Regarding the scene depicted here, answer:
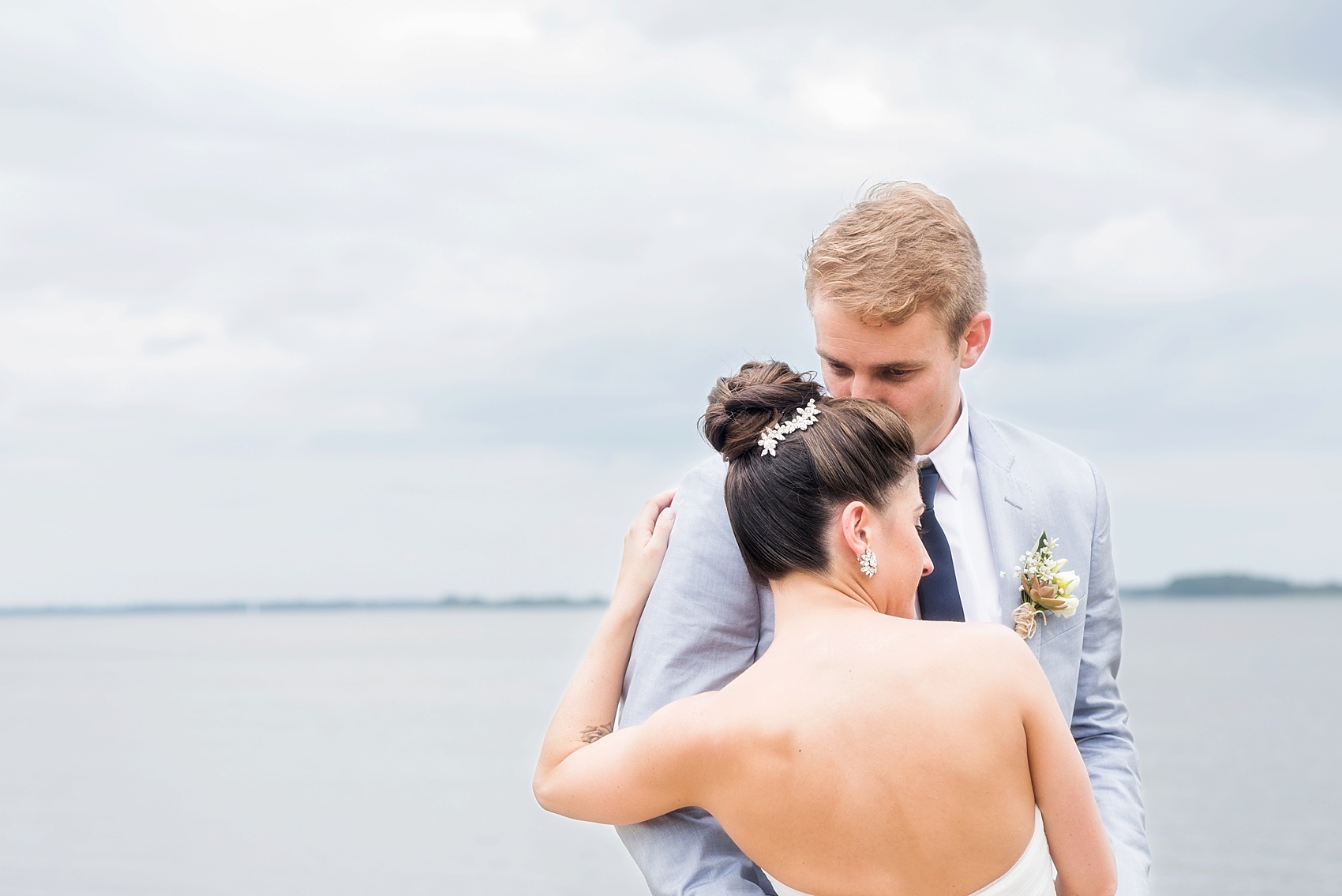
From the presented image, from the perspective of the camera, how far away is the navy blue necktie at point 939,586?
329 centimetres

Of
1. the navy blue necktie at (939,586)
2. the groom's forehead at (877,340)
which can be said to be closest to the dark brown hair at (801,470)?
the groom's forehead at (877,340)

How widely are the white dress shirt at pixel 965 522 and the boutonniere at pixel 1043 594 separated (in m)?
0.08

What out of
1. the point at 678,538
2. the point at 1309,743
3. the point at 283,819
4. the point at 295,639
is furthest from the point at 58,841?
the point at 295,639

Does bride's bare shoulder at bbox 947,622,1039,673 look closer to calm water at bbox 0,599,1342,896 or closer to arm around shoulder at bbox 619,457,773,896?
arm around shoulder at bbox 619,457,773,896

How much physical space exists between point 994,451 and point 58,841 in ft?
75.0

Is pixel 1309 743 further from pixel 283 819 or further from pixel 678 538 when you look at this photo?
pixel 678 538

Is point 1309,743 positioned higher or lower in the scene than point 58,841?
lower

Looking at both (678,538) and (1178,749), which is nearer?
(678,538)

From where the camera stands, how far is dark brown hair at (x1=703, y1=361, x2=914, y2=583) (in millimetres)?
2668

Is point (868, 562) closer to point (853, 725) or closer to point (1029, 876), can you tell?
point (853, 725)

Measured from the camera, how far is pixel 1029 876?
8.64 feet

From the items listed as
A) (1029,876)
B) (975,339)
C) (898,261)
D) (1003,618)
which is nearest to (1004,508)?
(1003,618)

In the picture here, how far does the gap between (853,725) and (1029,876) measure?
591 mm

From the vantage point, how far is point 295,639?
138m
